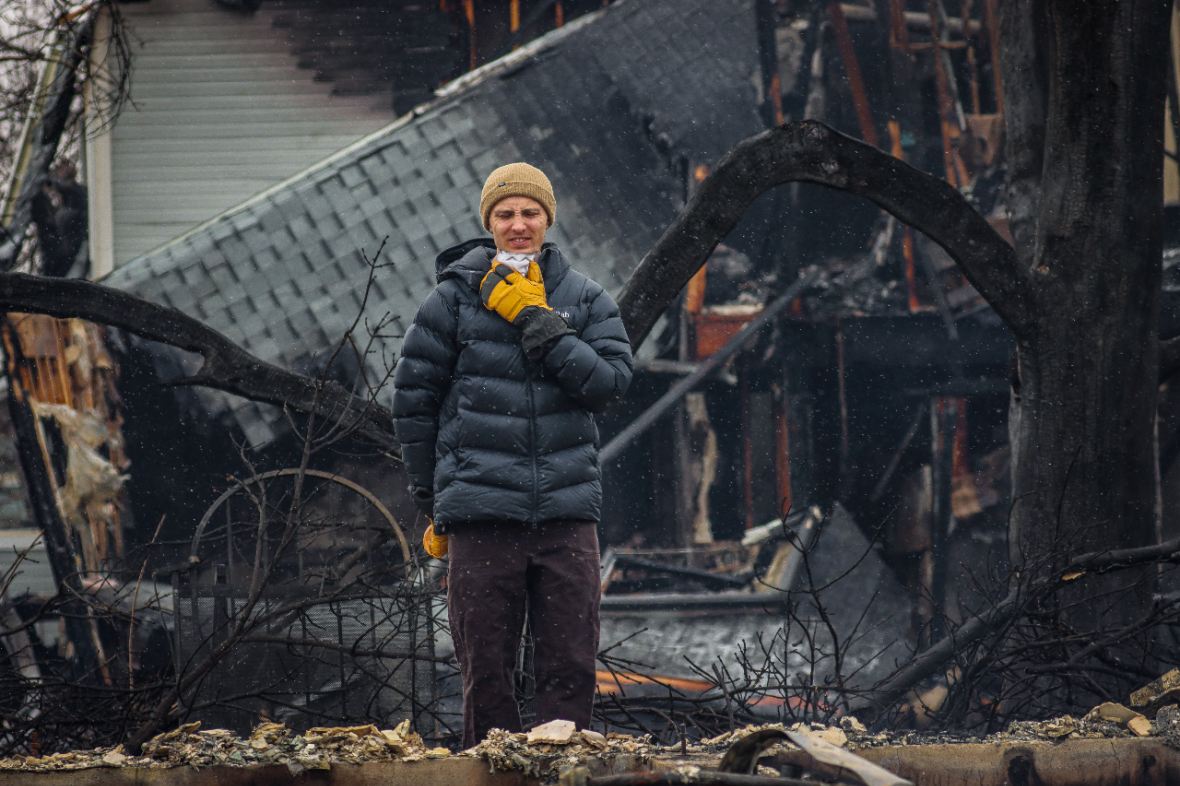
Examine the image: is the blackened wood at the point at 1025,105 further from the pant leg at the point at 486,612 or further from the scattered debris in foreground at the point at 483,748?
the pant leg at the point at 486,612

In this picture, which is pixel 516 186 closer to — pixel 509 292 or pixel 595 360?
pixel 509 292

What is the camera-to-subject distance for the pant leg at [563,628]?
339 centimetres

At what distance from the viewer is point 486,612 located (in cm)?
340

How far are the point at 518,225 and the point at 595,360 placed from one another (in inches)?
17.7

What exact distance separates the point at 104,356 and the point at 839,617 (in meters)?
5.32

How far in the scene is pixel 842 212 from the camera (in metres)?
10.1

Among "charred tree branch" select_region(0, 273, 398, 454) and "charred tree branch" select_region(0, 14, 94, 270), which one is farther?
"charred tree branch" select_region(0, 14, 94, 270)

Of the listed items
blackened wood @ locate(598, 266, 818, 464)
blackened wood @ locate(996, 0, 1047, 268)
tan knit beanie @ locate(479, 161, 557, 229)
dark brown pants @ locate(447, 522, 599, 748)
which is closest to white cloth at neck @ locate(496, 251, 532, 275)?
tan knit beanie @ locate(479, 161, 557, 229)

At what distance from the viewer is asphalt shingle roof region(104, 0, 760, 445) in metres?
9.15

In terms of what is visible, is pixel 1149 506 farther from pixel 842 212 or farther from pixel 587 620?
pixel 842 212

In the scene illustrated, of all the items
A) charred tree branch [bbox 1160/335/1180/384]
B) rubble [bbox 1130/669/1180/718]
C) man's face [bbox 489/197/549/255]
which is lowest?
rubble [bbox 1130/669/1180/718]

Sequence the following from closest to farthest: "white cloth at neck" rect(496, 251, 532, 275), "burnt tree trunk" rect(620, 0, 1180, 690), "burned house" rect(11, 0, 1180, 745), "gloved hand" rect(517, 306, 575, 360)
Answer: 1. "gloved hand" rect(517, 306, 575, 360)
2. "white cloth at neck" rect(496, 251, 532, 275)
3. "burnt tree trunk" rect(620, 0, 1180, 690)
4. "burned house" rect(11, 0, 1180, 745)

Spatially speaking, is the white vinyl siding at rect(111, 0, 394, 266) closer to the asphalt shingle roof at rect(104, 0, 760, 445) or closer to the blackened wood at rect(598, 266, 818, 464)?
the asphalt shingle roof at rect(104, 0, 760, 445)

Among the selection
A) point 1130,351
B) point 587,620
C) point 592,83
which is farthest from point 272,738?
point 592,83
